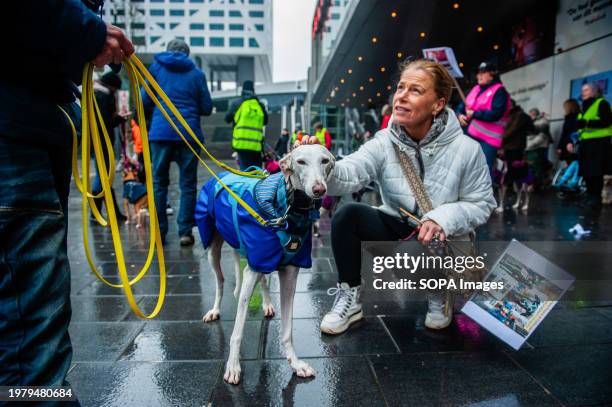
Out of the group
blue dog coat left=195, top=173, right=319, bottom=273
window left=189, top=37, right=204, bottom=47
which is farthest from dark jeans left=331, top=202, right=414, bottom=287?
window left=189, top=37, right=204, bottom=47

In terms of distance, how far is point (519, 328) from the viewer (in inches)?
99.2

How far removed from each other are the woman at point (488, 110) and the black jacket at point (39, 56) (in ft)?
16.9

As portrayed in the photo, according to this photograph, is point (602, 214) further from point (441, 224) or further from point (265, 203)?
point (265, 203)

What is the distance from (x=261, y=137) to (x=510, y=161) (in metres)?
4.64

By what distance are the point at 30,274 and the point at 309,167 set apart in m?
1.22

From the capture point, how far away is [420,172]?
288 centimetres

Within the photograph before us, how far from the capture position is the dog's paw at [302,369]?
7.44ft

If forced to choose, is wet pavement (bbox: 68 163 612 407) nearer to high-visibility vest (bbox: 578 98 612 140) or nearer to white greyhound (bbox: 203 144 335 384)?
white greyhound (bbox: 203 144 335 384)

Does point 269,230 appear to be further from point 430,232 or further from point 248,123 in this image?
point 248,123

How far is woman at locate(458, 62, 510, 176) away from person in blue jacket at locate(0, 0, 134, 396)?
17.1 ft

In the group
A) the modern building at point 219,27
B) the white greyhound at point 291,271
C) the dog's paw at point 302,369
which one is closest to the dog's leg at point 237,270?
the white greyhound at point 291,271

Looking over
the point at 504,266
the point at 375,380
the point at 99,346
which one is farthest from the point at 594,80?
the point at 99,346

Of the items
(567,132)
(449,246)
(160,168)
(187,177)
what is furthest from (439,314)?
(567,132)

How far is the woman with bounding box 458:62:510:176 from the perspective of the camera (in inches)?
222
